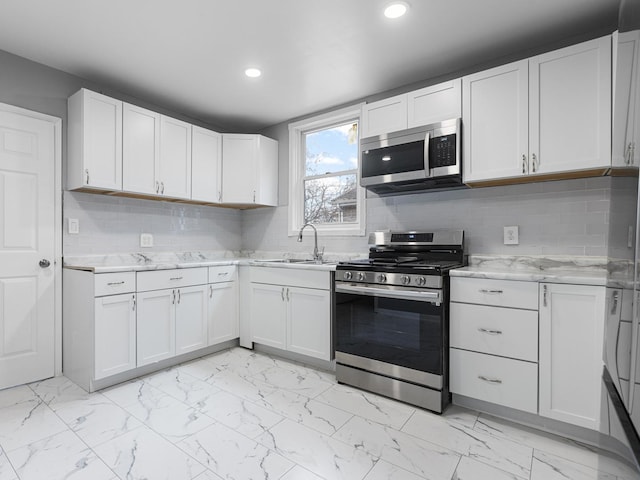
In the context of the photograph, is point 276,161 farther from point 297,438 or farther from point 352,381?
point 297,438

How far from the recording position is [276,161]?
3990mm

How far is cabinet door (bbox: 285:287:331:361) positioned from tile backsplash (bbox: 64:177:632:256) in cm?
73

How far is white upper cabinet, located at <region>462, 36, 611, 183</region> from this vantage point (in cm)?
199

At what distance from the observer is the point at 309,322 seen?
2.88 m

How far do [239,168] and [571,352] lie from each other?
10.7 feet

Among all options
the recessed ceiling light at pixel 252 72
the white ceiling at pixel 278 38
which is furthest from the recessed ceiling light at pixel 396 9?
the recessed ceiling light at pixel 252 72

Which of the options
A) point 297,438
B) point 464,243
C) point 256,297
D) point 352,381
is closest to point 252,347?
point 256,297

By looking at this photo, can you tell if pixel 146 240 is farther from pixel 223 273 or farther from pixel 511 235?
pixel 511 235

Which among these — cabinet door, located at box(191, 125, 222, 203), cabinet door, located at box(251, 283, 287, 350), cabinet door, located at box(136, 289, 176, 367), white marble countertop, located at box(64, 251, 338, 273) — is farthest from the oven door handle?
cabinet door, located at box(191, 125, 222, 203)

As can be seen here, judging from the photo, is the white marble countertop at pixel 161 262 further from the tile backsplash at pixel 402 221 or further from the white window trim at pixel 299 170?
the white window trim at pixel 299 170

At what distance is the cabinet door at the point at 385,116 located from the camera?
272 centimetres

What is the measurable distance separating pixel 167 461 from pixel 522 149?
272 cm

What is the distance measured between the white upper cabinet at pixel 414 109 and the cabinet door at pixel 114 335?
236 cm

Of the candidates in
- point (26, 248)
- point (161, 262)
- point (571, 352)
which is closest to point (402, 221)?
point (571, 352)
